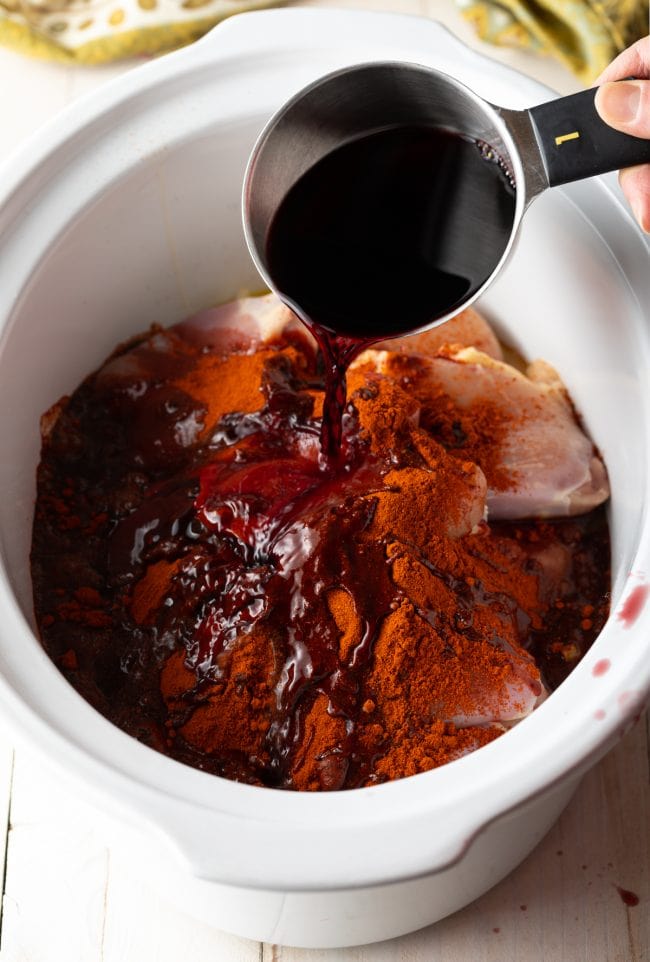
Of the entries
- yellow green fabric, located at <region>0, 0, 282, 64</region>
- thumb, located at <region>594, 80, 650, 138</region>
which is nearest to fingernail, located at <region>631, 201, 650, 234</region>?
thumb, located at <region>594, 80, 650, 138</region>

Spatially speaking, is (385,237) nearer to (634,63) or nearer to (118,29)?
(634,63)

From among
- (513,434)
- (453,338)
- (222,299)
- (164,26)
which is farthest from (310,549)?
(164,26)

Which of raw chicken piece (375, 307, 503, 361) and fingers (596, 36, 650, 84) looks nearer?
fingers (596, 36, 650, 84)

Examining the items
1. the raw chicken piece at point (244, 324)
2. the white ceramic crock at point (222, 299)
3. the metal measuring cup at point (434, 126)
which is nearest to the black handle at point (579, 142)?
the metal measuring cup at point (434, 126)

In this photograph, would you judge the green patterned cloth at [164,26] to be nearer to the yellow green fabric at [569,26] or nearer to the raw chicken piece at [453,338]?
the yellow green fabric at [569,26]

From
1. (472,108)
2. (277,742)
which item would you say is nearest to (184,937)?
(277,742)

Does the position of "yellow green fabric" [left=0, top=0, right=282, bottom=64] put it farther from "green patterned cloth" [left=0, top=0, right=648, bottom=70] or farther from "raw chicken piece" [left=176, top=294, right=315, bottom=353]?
"raw chicken piece" [left=176, top=294, right=315, bottom=353]

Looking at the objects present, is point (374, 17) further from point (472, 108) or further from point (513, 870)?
point (513, 870)
